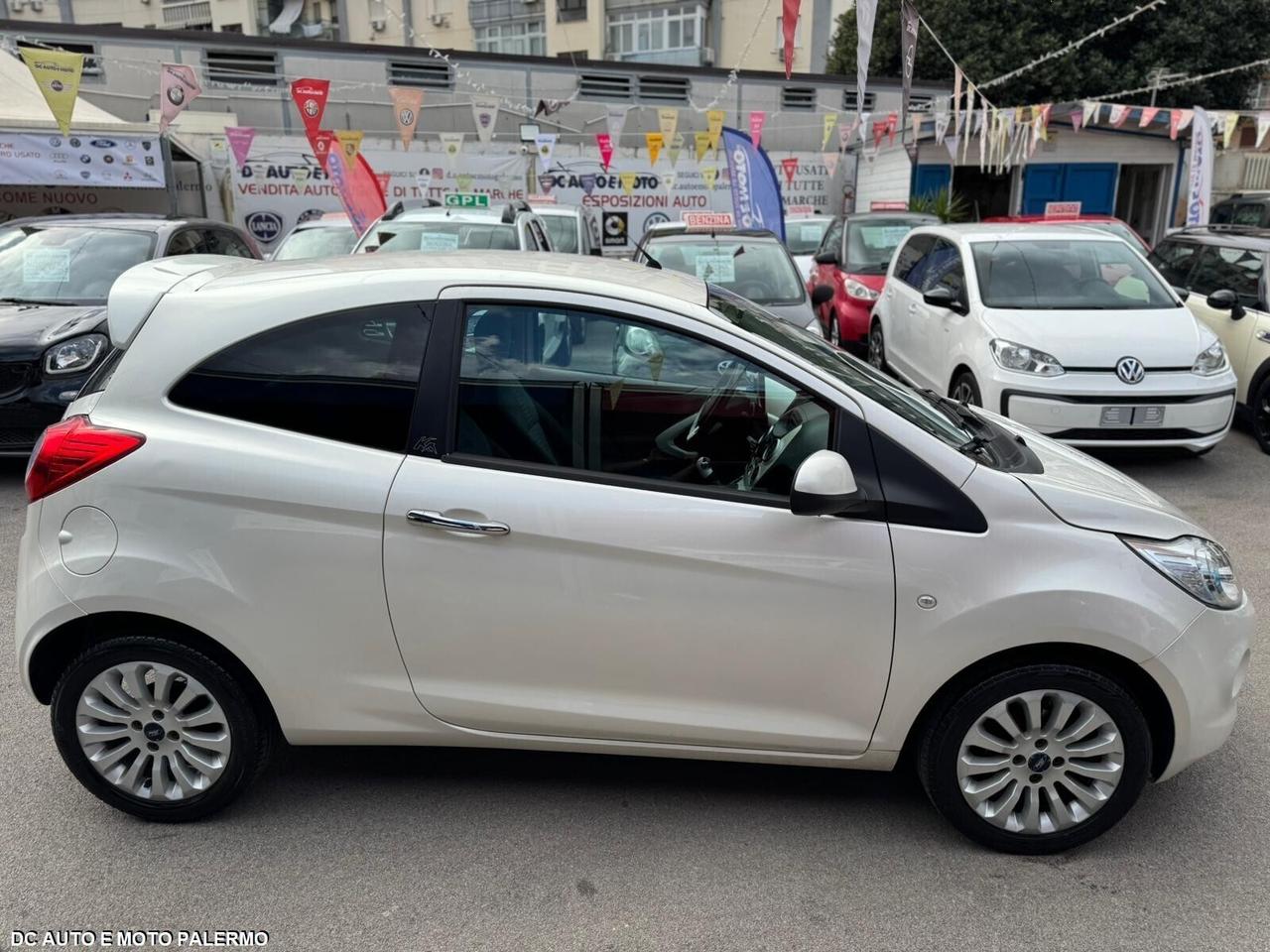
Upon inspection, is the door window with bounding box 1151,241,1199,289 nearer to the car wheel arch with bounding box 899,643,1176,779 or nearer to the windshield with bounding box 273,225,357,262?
the car wheel arch with bounding box 899,643,1176,779

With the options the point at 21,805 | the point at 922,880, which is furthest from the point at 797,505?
the point at 21,805

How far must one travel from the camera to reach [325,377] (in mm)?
2738

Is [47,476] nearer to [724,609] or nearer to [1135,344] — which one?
[724,609]

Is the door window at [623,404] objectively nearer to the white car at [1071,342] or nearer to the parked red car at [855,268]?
the white car at [1071,342]

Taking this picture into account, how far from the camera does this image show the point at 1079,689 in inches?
104

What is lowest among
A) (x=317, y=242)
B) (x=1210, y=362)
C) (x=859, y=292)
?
(x=859, y=292)

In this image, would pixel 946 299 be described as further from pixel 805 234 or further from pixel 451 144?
pixel 451 144

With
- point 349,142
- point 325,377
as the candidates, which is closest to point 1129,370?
point 325,377

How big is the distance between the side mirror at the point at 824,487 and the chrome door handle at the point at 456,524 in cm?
80

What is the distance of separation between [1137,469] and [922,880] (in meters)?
5.39

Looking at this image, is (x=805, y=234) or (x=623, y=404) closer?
(x=623, y=404)

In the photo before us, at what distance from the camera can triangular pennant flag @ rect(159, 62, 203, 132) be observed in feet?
45.1

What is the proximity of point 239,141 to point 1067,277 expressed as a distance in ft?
49.5

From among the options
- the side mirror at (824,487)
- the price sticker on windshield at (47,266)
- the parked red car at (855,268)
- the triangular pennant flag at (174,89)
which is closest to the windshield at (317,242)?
the price sticker on windshield at (47,266)
